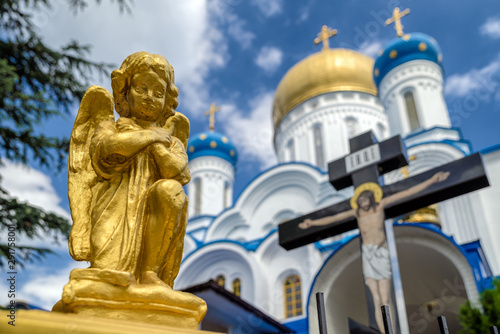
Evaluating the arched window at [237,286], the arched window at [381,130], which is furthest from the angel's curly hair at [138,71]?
the arched window at [381,130]

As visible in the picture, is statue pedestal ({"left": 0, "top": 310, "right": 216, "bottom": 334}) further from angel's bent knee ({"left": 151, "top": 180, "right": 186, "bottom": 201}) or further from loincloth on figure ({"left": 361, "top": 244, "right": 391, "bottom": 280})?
loincloth on figure ({"left": 361, "top": 244, "right": 391, "bottom": 280})

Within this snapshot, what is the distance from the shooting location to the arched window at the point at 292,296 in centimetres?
1355

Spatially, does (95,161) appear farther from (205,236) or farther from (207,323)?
(205,236)

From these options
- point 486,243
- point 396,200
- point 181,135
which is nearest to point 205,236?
point 486,243

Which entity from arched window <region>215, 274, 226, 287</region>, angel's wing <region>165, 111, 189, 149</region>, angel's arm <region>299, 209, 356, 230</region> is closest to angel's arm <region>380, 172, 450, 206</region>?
angel's arm <region>299, 209, 356, 230</region>

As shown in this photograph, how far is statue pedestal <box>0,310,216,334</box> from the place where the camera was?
1431 mm

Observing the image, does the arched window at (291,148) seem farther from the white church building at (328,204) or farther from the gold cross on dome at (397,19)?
the gold cross on dome at (397,19)

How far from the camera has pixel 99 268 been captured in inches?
81.7

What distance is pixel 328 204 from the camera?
15859mm

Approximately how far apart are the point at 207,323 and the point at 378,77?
36.8 ft

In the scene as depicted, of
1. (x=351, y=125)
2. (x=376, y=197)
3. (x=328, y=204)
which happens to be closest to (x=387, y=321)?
(x=376, y=197)

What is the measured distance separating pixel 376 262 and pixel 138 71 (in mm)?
6196

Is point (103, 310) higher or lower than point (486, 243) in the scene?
lower

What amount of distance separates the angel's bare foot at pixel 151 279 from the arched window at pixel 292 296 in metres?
11.9
